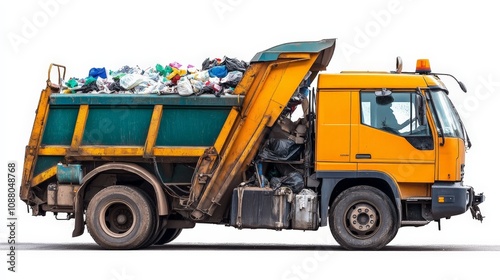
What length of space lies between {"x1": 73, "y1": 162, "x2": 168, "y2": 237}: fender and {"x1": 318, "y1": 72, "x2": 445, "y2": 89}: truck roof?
3.15 metres

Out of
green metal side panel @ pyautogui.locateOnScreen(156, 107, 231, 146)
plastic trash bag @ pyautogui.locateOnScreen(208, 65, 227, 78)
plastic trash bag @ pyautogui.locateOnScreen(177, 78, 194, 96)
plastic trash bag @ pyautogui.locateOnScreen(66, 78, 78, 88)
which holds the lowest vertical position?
green metal side panel @ pyautogui.locateOnScreen(156, 107, 231, 146)

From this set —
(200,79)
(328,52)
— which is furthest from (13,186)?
(328,52)

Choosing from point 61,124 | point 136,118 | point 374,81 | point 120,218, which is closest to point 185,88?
point 136,118

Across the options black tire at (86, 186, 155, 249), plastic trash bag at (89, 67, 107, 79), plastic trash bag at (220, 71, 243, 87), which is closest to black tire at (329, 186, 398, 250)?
plastic trash bag at (220, 71, 243, 87)

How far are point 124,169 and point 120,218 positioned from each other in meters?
0.84

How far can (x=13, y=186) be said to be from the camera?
23.2 metres

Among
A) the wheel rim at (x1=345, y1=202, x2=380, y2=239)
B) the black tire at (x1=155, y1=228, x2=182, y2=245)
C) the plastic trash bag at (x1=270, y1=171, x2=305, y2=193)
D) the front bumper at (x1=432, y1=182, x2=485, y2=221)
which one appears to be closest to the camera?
the front bumper at (x1=432, y1=182, x2=485, y2=221)

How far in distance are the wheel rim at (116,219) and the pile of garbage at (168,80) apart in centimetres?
194

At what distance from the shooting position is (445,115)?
2217 cm

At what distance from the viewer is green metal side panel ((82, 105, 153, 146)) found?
22.7 m

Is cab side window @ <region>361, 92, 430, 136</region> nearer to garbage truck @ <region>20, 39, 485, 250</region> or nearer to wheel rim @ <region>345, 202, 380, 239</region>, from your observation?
garbage truck @ <region>20, 39, 485, 250</region>

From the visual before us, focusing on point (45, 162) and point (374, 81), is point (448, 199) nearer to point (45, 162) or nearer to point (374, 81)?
point (374, 81)

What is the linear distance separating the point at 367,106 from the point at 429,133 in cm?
109

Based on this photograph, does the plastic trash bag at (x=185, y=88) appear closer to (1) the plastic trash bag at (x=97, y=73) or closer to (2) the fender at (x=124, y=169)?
(2) the fender at (x=124, y=169)
